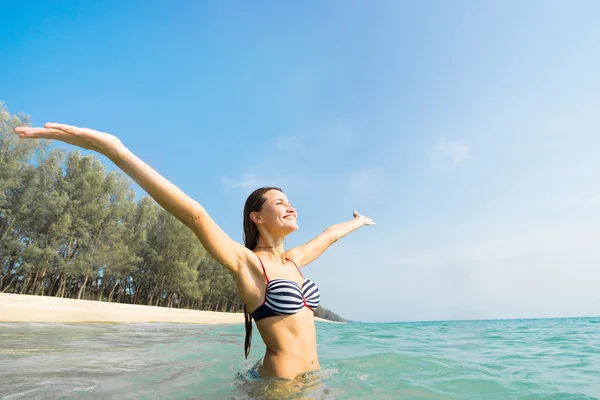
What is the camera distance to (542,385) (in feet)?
11.9

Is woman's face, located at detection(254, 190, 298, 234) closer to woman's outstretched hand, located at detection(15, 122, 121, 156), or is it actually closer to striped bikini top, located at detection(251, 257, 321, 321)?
striped bikini top, located at detection(251, 257, 321, 321)

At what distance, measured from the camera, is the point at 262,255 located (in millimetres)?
2967

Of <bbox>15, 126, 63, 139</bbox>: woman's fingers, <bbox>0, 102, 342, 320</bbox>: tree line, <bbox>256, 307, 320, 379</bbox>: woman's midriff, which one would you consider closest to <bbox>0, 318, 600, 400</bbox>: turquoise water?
<bbox>256, 307, 320, 379</bbox>: woman's midriff

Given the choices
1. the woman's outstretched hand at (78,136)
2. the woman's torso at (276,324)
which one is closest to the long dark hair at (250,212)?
the woman's torso at (276,324)

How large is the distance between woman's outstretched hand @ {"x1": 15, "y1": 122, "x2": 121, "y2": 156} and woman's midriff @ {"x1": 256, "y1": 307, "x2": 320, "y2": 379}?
1552 millimetres

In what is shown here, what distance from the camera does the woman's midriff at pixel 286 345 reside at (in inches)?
105

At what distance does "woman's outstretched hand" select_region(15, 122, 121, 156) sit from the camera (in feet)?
7.15

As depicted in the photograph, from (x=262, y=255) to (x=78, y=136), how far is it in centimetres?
150

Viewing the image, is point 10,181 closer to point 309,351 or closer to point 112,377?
point 112,377

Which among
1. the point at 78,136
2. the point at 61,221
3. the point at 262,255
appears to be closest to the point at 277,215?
the point at 262,255

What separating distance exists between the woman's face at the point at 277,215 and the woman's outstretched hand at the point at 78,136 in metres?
1.21

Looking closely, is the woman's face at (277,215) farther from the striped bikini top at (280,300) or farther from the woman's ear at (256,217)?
the striped bikini top at (280,300)

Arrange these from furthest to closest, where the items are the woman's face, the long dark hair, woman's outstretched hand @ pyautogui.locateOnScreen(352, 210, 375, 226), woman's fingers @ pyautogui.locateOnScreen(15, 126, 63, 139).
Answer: woman's outstretched hand @ pyautogui.locateOnScreen(352, 210, 375, 226), the long dark hair, the woman's face, woman's fingers @ pyautogui.locateOnScreen(15, 126, 63, 139)

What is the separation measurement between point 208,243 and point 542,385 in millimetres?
3520
